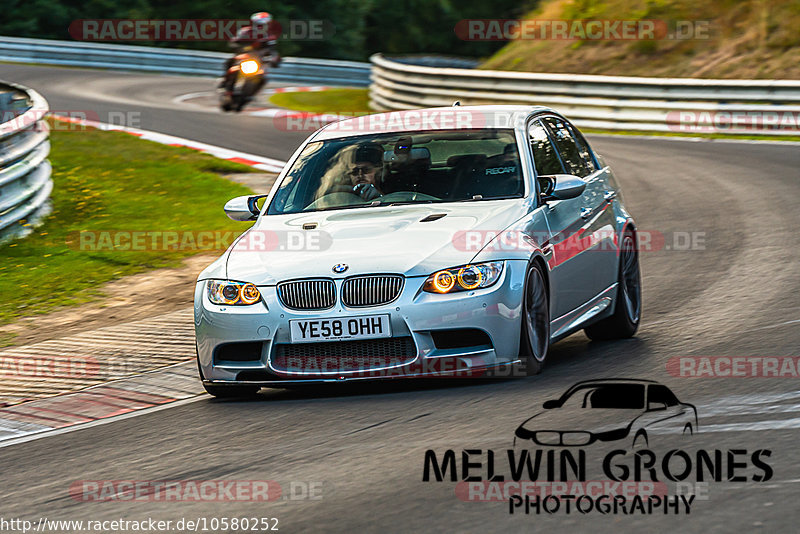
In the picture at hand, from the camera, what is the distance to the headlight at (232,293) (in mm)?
7191

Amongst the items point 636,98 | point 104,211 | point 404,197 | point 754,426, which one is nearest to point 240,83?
point 636,98

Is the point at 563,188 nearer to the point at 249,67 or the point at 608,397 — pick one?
the point at 608,397

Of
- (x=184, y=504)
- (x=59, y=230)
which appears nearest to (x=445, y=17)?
(x=59, y=230)

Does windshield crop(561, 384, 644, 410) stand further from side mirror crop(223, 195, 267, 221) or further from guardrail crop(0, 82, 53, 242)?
guardrail crop(0, 82, 53, 242)

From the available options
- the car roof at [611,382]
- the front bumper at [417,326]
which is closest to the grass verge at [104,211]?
the front bumper at [417,326]

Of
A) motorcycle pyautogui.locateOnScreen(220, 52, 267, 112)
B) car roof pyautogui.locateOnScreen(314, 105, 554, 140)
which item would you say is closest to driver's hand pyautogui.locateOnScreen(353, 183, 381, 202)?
car roof pyautogui.locateOnScreen(314, 105, 554, 140)

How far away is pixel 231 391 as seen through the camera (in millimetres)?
7555

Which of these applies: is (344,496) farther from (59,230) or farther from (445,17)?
(445,17)

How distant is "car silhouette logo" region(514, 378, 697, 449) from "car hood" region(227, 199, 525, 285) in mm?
1031

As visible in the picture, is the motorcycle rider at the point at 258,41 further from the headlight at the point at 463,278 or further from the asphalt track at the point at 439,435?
the headlight at the point at 463,278

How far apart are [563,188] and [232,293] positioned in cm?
211

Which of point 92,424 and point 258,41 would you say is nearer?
point 92,424

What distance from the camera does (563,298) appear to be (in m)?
7.84

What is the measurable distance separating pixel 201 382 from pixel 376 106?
2294 centimetres
